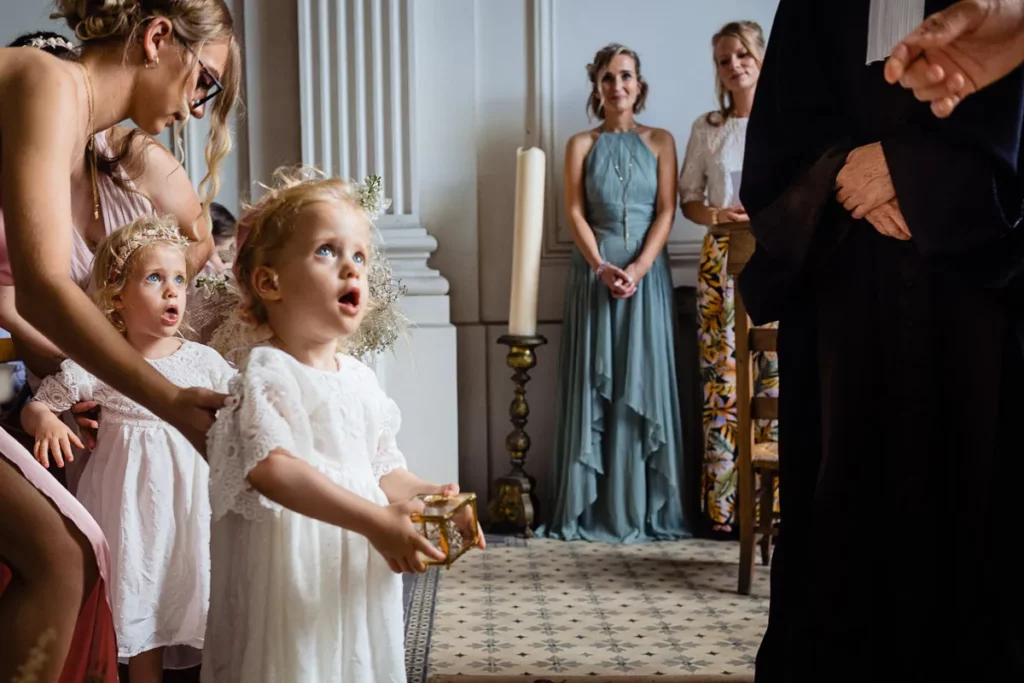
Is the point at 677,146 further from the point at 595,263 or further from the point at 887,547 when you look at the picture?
the point at 887,547

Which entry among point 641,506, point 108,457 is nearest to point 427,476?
point 641,506

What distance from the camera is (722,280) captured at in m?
4.93

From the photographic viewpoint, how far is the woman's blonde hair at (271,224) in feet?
6.26

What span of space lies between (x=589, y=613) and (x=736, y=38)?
103 inches

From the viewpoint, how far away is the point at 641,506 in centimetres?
502

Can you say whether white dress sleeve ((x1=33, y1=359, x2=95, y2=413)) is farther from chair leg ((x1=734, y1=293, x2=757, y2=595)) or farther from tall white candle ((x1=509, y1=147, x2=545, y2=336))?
tall white candle ((x1=509, y1=147, x2=545, y2=336))

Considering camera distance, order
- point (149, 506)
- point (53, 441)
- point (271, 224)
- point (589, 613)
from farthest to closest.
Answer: point (589, 613), point (149, 506), point (53, 441), point (271, 224)

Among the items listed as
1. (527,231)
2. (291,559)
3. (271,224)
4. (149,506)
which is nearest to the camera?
(291,559)

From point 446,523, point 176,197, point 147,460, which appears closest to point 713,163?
point 176,197

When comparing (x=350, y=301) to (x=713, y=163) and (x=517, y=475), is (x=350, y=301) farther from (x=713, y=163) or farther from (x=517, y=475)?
(x=713, y=163)

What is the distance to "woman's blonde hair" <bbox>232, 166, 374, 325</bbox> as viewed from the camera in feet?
6.26

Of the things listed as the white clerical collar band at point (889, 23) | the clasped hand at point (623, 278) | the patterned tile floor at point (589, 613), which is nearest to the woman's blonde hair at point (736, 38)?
the clasped hand at point (623, 278)

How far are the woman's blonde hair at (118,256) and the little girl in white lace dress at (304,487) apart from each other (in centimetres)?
74

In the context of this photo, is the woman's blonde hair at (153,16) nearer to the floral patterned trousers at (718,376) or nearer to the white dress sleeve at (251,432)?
the white dress sleeve at (251,432)
